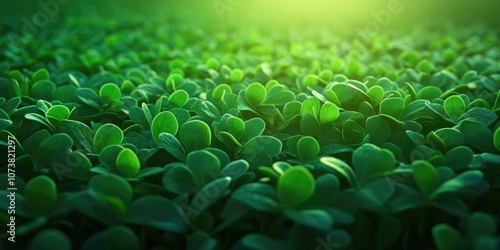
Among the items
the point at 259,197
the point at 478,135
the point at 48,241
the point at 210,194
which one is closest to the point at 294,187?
the point at 259,197

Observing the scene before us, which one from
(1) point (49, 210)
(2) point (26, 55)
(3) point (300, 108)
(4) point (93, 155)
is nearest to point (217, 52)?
(2) point (26, 55)

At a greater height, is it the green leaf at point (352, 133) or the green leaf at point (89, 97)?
the green leaf at point (89, 97)

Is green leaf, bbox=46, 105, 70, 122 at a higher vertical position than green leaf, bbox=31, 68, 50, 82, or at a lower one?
lower

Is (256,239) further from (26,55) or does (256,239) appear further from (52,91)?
(26,55)

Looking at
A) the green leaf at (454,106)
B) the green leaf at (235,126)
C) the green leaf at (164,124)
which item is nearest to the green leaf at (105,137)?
the green leaf at (164,124)

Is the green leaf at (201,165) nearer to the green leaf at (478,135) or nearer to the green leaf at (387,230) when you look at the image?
the green leaf at (387,230)

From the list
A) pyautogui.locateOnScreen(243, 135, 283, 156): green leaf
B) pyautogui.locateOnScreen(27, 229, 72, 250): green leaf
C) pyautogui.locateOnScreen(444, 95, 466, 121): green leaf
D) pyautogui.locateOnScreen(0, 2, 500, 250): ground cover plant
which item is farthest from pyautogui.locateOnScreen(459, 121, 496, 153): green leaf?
pyautogui.locateOnScreen(27, 229, 72, 250): green leaf

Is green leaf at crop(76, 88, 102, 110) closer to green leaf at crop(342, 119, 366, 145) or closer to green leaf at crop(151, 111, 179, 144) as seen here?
green leaf at crop(151, 111, 179, 144)
